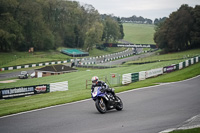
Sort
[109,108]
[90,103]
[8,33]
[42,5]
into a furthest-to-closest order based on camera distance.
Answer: [42,5]
[8,33]
[90,103]
[109,108]

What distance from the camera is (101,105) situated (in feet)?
46.2

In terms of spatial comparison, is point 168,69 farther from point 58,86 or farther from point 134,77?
point 58,86

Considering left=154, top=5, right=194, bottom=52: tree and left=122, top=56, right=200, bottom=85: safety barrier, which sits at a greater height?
left=154, top=5, right=194, bottom=52: tree

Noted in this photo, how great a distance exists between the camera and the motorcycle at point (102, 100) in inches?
545

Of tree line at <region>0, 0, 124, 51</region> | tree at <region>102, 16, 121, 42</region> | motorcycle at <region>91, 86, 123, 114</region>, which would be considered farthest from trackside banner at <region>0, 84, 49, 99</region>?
tree at <region>102, 16, 121, 42</region>

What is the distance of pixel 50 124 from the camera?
463 inches

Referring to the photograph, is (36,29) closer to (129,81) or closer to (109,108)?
(129,81)

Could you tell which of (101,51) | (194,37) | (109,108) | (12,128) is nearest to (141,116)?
(109,108)

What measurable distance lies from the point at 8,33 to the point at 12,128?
66.4 m

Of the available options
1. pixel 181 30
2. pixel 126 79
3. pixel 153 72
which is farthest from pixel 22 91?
pixel 181 30

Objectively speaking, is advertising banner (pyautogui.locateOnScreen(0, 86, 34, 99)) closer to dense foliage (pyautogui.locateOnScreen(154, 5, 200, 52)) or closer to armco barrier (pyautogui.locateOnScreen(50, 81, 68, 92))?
armco barrier (pyautogui.locateOnScreen(50, 81, 68, 92))

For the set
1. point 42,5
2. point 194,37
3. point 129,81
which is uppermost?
point 42,5

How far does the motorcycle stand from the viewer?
13849 mm

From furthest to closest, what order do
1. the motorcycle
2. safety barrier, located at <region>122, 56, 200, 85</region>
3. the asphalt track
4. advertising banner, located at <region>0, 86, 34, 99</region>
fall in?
safety barrier, located at <region>122, 56, 200, 85</region> < advertising banner, located at <region>0, 86, 34, 99</region> < the motorcycle < the asphalt track
